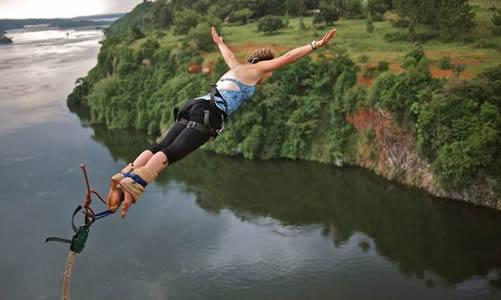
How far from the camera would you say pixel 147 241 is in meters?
20.1

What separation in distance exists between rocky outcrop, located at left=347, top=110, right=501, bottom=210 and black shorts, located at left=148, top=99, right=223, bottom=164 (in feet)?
64.1

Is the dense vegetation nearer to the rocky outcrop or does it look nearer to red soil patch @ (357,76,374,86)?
red soil patch @ (357,76,374,86)

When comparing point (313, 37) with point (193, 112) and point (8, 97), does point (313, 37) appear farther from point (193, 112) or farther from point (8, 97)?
point (8, 97)

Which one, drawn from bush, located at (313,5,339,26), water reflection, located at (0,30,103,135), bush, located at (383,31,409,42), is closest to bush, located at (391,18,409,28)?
bush, located at (383,31,409,42)

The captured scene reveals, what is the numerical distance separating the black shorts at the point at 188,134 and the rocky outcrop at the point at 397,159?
Answer: 19.5 m

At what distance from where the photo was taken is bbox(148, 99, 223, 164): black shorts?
15.7 ft

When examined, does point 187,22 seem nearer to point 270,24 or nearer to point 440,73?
point 270,24

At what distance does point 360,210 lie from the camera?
73.2 ft

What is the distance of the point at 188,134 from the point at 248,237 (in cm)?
1577

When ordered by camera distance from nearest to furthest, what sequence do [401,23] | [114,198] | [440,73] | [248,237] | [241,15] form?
[114,198] < [248,237] < [440,73] < [401,23] < [241,15]

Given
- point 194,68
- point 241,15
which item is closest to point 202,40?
point 194,68

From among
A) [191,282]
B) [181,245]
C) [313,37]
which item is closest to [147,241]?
[181,245]

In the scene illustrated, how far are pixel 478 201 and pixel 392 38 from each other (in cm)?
1399

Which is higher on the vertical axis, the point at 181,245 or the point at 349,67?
the point at 349,67
